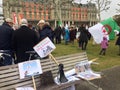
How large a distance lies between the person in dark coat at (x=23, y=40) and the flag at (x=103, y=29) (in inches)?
321

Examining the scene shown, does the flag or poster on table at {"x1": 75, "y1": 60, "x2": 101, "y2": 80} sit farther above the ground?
the flag

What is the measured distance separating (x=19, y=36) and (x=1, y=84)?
1.95 metres

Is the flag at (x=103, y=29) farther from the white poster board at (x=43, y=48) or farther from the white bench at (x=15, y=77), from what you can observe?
the white poster board at (x=43, y=48)

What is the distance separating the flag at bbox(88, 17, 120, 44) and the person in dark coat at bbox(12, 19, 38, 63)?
8159 millimetres

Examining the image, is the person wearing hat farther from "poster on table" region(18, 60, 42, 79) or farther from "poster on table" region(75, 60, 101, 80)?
"poster on table" region(75, 60, 101, 80)

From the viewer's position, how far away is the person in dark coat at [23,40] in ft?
27.8

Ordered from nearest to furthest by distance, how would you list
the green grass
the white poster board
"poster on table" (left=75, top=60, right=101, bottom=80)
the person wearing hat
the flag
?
the white poster board
"poster on table" (left=75, top=60, right=101, bottom=80)
the person wearing hat
the green grass
the flag

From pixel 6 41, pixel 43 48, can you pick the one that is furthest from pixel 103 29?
pixel 43 48

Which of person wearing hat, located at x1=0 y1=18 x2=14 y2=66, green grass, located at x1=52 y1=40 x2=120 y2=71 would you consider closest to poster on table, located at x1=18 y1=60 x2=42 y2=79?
person wearing hat, located at x1=0 y1=18 x2=14 y2=66

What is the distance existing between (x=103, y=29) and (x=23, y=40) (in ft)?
30.0

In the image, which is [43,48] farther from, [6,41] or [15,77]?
[6,41]

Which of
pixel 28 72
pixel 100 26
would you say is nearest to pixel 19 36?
pixel 28 72

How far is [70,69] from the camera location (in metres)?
8.81

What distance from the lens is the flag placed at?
1661cm
